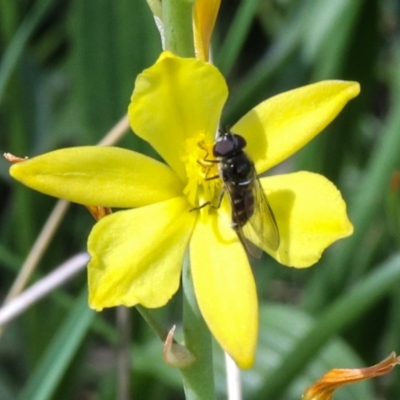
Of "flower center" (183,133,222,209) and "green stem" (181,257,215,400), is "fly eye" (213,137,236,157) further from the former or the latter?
"green stem" (181,257,215,400)

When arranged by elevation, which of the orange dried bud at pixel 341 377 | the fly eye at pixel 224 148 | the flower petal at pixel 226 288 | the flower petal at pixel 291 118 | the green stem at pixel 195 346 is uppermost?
the flower petal at pixel 291 118

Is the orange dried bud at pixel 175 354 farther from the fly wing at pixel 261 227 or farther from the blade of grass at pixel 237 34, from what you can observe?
the blade of grass at pixel 237 34

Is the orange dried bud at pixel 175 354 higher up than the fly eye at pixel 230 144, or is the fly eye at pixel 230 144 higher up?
the fly eye at pixel 230 144

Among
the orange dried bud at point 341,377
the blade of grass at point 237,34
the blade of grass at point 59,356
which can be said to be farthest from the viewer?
the blade of grass at point 237,34

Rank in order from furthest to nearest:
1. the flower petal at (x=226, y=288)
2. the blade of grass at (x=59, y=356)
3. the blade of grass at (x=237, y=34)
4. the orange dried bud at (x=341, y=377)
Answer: the blade of grass at (x=237, y=34), the blade of grass at (x=59, y=356), the orange dried bud at (x=341, y=377), the flower petal at (x=226, y=288)

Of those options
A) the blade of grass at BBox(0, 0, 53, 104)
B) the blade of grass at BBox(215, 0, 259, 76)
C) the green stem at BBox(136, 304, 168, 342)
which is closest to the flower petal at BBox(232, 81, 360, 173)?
the green stem at BBox(136, 304, 168, 342)

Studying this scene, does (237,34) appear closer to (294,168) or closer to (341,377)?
(294,168)

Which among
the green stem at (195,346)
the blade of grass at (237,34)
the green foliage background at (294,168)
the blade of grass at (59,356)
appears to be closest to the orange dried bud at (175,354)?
the green stem at (195,346)
